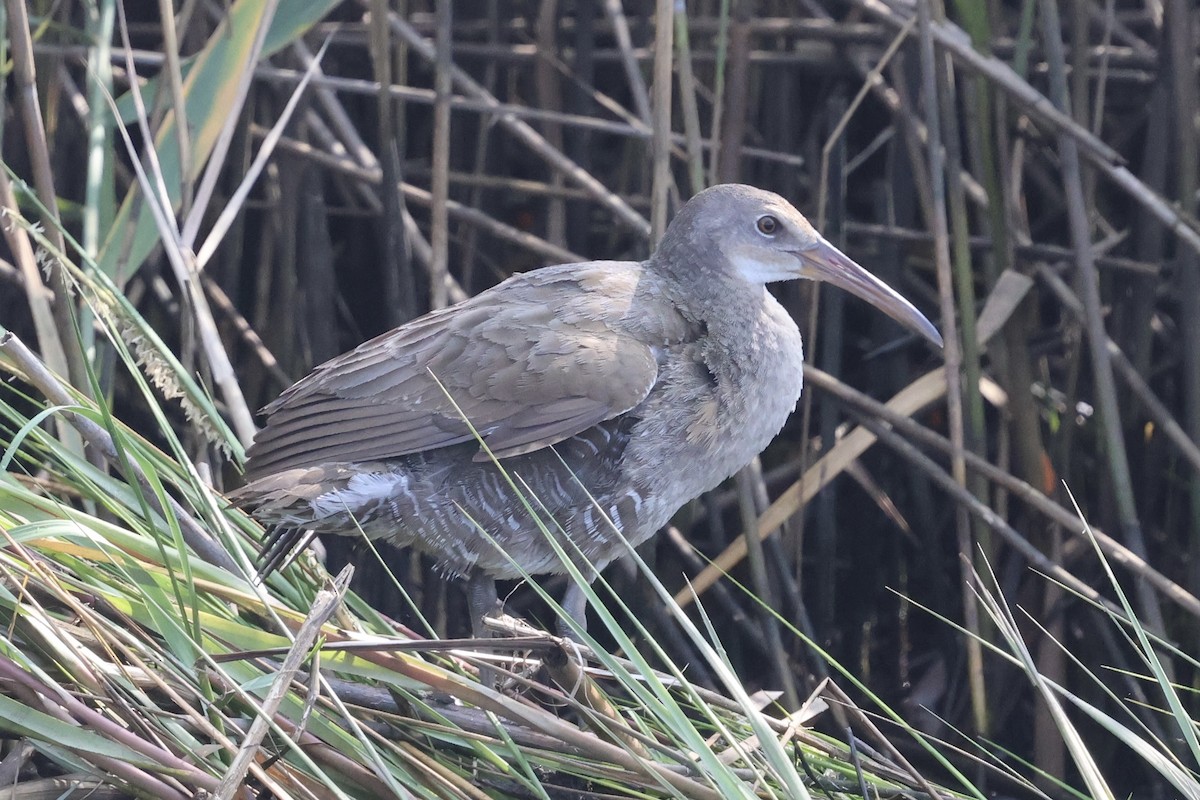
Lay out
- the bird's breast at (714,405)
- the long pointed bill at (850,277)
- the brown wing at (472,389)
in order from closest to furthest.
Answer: the brown wing at (472,389), the bird's breast at (714,405), the long pointed bill at (850,277)

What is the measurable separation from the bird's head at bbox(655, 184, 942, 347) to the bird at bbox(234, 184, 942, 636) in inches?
2.9

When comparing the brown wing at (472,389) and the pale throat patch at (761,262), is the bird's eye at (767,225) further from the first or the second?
the brown wing at (472,389)

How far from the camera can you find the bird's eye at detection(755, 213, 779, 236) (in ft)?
8.09

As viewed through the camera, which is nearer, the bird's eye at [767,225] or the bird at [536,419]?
the bird at [536,419]

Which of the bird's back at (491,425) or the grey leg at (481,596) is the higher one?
the bird's back at (491,425)

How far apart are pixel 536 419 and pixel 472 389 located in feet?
0.39

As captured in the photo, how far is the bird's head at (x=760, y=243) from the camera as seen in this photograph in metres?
2.46

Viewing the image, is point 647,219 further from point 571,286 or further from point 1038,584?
point 1038,584

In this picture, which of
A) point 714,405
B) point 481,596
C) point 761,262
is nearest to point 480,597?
point 481,596

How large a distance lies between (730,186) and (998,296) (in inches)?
31.5

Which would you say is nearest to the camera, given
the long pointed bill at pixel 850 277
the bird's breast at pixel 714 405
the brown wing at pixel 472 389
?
the brown wing at pixel 472 389

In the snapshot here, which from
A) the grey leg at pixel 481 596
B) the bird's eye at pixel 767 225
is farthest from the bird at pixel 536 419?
the bird's eye at pixel 767 225

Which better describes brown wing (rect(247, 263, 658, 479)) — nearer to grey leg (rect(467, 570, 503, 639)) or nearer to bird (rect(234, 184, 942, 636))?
bird (rect(234, 184, 942, 636))

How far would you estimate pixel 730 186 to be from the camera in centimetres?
249
